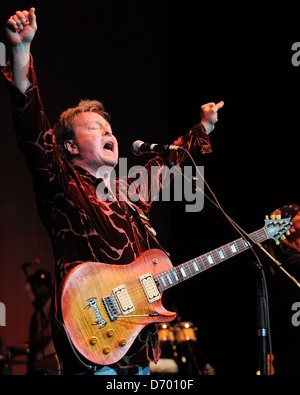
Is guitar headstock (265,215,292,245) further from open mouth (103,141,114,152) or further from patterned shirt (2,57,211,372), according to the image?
open mouth (103,141,114,152)

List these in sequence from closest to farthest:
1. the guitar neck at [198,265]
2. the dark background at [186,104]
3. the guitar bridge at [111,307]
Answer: the guitar bridge at [111,307], the guitar neck at [198,265], the dark background at [186,104]

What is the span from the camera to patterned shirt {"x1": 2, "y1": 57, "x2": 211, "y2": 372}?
7.25 feet

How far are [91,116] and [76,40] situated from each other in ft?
7.94

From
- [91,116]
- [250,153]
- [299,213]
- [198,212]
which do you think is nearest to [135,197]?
[91,116]

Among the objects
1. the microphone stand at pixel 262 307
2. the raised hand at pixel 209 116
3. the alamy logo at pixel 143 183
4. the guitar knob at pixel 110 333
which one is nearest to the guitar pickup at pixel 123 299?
the guitar knob at pixel 110 333

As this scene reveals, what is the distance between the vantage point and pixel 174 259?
630 centimetres

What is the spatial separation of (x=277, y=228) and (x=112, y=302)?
1273mm

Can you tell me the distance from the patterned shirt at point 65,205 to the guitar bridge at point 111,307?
0.20 meters

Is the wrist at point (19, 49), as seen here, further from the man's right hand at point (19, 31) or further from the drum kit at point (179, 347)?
the drum kit at point (179, 347)

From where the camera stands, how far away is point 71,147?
2887mm

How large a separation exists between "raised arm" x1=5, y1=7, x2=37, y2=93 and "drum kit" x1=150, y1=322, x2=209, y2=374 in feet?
15.2

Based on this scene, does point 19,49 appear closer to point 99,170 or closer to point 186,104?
point 99,170

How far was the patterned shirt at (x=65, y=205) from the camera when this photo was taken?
2211 mm
